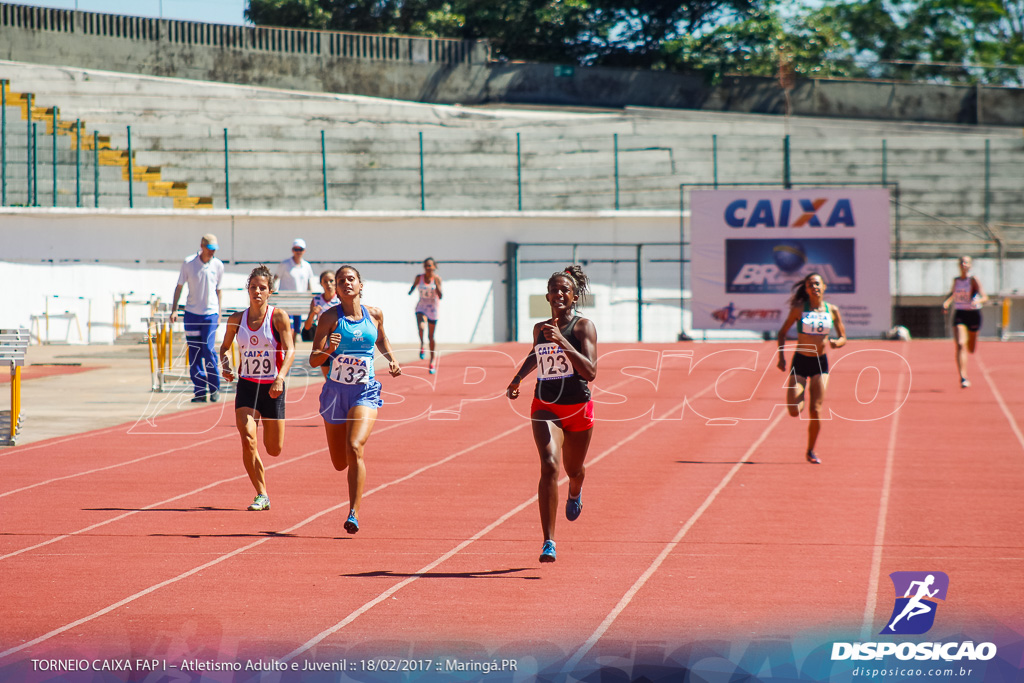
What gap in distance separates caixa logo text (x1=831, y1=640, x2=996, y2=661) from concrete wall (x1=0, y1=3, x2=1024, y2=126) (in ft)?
129

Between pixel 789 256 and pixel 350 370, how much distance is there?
20142 mm

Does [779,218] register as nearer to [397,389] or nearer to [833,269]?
[833,269]

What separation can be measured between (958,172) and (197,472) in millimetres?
31915

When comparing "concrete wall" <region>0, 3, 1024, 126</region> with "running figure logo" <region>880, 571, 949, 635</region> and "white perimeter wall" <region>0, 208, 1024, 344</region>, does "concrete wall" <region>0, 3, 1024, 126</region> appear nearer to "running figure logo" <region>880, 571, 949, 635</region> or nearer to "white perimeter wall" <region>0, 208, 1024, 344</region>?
"white perimeter wall" <region>0, 208, 1024, 344</region>

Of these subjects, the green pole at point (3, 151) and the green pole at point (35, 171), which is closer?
the green pole at point (3, 151)

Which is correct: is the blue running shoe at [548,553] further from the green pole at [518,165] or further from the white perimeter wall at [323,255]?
the green pole at [518,165]

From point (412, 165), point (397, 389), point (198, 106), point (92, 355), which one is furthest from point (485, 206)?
point (397, 389)

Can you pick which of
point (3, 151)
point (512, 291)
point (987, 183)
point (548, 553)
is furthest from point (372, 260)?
point (548, 553)

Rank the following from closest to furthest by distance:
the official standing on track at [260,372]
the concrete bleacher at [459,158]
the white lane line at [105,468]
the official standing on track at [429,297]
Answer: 1. the official standing on track at [260,372]
2. the white lane line at [105,468]
3. the official standing on track at [429,297]
4. the concrete bleacher at [459,158]

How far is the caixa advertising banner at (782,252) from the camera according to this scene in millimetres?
27109

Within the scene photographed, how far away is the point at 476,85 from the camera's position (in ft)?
144

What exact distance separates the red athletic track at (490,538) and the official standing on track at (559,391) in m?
0.52

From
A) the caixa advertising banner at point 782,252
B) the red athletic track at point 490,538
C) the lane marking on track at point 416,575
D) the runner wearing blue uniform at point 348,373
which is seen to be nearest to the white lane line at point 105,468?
the red athletic track at point 490,538

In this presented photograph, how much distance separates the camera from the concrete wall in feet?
135
